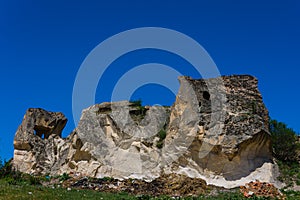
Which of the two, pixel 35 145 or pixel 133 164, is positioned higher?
pixel 35 145

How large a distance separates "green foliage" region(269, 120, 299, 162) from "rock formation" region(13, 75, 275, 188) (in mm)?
3856

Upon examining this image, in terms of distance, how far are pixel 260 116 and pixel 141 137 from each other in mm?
8908

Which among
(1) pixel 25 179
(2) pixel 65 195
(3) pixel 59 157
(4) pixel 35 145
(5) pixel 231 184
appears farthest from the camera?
(4) pixel 35 145

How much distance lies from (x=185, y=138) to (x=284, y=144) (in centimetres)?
833

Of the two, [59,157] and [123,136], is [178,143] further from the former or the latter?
[59,157]

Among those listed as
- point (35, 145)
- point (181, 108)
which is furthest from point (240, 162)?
point (35, 145)

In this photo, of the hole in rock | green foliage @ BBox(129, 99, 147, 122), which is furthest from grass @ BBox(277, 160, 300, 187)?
green foliage @ BBox(129, 99, 147, 122)

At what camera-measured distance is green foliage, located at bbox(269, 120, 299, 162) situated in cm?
2841

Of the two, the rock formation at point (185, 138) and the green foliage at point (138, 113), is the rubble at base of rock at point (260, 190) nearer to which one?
the rock formation at point (185, 138)

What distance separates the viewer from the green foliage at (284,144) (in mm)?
28406

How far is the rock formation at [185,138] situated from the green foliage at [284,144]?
3.86m

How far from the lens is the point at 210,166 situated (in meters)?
25.1

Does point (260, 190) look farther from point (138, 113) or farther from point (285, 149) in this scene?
point (138, 113)

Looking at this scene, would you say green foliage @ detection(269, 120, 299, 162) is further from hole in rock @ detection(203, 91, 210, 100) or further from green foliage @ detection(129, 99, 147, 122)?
green foliage @ detection(129, 99, 147, 122)
